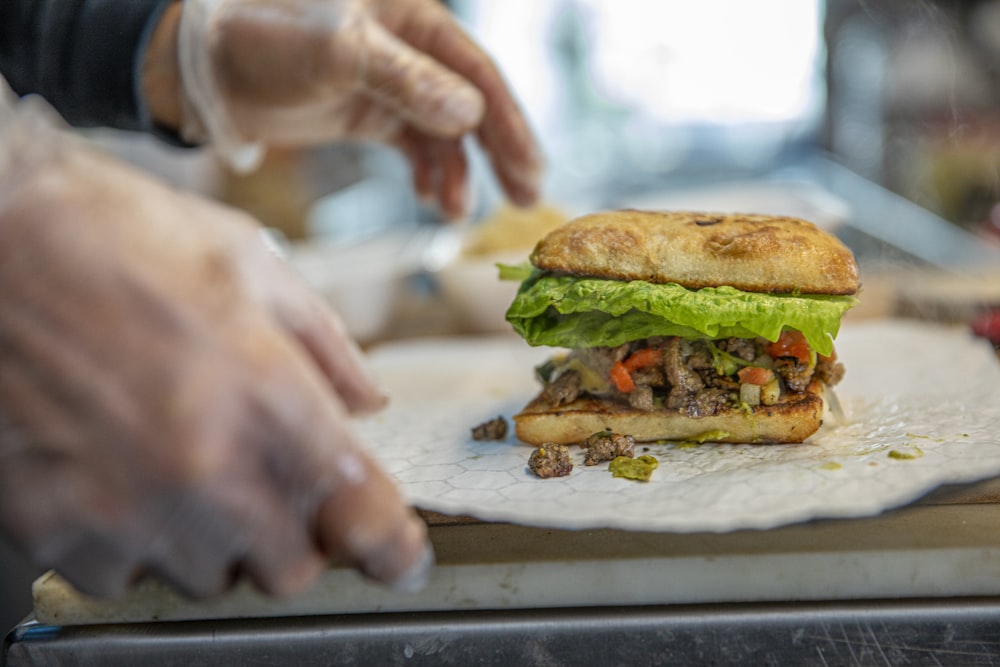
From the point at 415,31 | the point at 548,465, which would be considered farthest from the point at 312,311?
the point at 415,31

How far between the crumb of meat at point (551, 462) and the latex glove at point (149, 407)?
2.60 feet

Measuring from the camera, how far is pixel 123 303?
40.7 inches

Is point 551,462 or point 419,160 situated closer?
point 551,462

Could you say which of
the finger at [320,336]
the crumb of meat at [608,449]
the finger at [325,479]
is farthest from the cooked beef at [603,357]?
the finger at [325,479]

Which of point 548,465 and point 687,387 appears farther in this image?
point 687,387

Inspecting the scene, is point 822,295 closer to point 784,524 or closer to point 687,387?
point 687,387

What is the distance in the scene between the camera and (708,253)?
2082mm

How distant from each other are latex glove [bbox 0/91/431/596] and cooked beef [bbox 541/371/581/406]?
3.50ft

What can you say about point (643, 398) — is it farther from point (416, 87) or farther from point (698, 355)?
point (416, 87)

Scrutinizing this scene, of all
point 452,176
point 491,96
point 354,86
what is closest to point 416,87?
point 354,86

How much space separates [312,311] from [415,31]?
221 cm

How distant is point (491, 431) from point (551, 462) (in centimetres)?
34

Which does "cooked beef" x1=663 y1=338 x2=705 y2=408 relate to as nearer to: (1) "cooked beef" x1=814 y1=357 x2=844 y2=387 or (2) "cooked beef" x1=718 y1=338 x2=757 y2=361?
(2) "cooked beef" x1=718 y1=338 x2=757 y2=361

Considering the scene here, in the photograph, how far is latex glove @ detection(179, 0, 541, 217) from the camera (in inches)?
109
